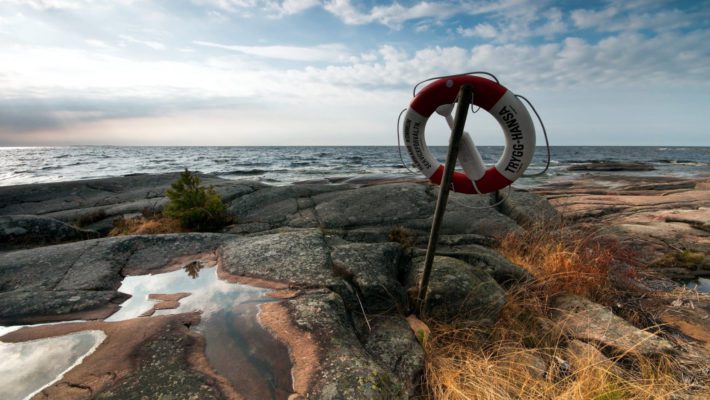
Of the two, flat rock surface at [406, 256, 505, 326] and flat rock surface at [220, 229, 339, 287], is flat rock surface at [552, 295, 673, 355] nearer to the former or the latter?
flat rock surface at [406, 256, 505, 326]

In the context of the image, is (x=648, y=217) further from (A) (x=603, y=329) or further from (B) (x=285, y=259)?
(B) (x=285, y=259)

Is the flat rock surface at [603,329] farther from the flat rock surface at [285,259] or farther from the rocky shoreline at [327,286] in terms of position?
the flat rock surface at [285,259]

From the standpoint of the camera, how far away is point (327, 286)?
4004mm

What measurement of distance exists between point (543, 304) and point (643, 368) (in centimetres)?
134

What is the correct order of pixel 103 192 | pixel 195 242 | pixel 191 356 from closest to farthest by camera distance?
pixel 191 356, pixel 195 242, pixel 103 192

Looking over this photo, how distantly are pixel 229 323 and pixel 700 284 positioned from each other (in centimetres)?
796

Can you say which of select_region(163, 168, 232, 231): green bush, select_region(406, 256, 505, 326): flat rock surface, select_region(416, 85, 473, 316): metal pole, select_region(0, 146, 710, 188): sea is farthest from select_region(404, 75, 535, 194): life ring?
select_region(163, 168, 232, 231): green bush

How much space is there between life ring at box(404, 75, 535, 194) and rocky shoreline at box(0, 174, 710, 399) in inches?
16.8

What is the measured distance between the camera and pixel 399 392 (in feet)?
8.74

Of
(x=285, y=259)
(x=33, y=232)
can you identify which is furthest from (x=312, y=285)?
(x=33, y=232)

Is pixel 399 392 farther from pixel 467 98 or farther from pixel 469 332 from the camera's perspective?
pixel 467 98

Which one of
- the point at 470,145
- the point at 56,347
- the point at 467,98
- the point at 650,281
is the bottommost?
the point at 650,281

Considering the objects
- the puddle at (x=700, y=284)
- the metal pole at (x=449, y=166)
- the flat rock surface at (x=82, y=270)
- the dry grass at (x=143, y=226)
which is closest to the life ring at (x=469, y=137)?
the metal pole at (x=449, y=166)

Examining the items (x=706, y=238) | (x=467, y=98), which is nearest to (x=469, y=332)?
(x=467, y=98)
